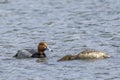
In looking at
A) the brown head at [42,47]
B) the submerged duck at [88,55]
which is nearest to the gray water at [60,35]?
the submerged duck at [88,55]

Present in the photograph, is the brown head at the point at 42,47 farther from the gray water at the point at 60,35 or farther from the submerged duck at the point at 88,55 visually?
the submerged duck at the point at 88,55

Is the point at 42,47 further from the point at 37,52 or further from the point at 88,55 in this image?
the point at 88,55

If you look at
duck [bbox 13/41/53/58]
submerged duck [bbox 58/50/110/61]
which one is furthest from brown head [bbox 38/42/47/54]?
submerged duck [bbox 58/50/110/61]

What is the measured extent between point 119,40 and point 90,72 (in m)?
4.60

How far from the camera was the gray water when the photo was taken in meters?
18.5

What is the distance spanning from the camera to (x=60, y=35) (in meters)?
24.1

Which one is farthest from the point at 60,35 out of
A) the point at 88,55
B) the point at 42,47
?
the point at 88,55

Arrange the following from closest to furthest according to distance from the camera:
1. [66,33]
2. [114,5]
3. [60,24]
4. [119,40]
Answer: [119,40]
[66,33]
[60,24]
[114,5]

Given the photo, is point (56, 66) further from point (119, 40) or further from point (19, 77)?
point (119, 40)

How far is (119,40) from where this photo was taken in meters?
22.8

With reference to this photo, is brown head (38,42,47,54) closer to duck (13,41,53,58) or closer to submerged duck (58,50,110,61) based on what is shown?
duck (13,41,53,58)

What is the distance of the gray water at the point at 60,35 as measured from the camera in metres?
18.5

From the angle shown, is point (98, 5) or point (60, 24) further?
point (98, 5)

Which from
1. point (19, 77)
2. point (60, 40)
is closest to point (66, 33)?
point (60, 40)
